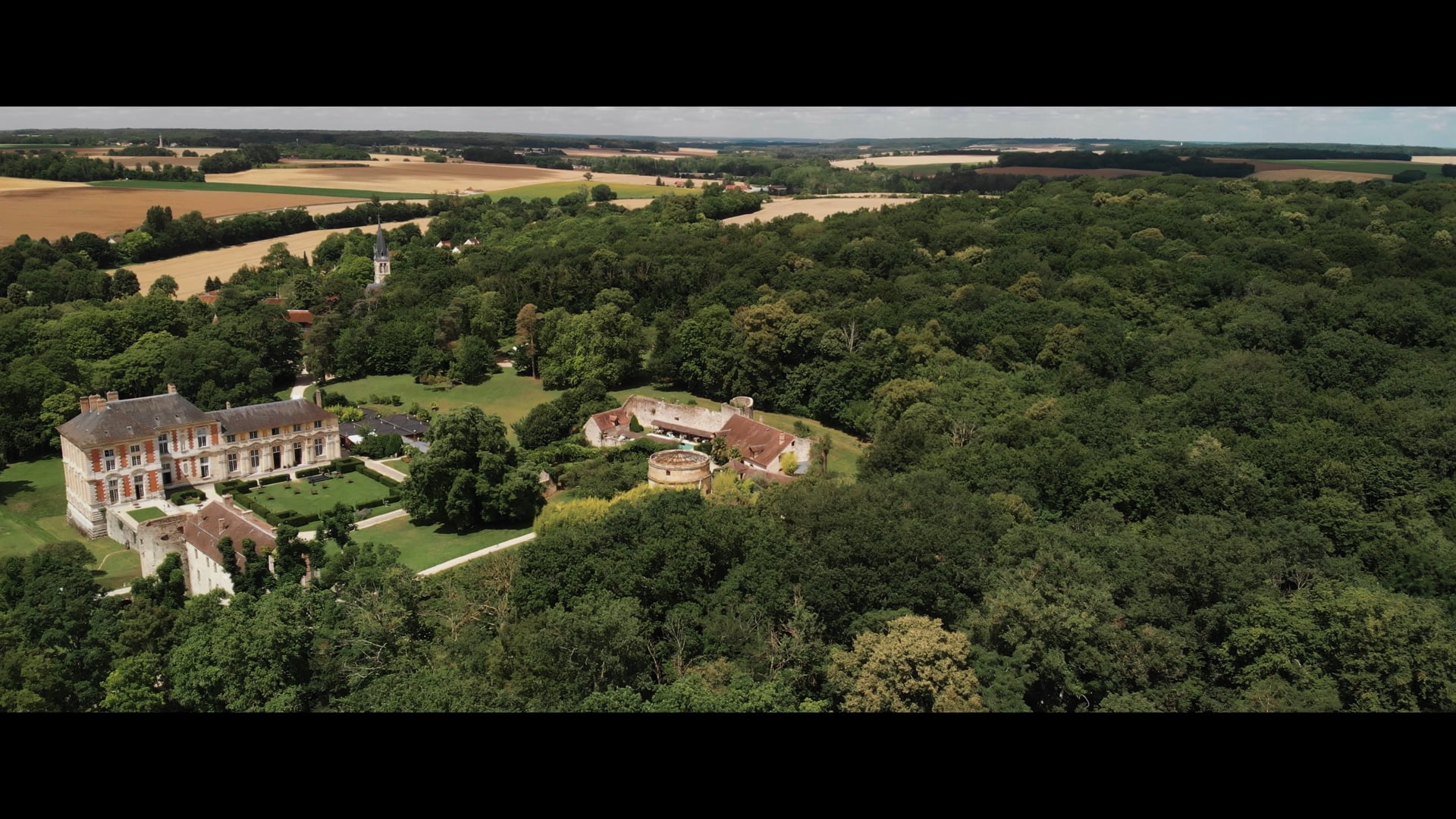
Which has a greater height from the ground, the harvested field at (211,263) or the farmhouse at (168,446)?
the harvested field at (211,263)

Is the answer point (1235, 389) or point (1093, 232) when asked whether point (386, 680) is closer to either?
point (1235, 389)

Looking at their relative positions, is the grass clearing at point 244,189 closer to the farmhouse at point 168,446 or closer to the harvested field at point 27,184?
the harvested field at point 27,184

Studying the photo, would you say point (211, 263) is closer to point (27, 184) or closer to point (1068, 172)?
point (27, 184)

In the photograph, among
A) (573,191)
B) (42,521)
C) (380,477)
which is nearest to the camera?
(42,521)

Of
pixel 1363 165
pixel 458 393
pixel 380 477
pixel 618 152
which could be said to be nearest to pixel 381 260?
pixel 458 393

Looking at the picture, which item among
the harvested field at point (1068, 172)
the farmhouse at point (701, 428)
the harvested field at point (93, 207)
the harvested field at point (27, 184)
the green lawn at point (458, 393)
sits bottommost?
the green lawn at point (458, 393)

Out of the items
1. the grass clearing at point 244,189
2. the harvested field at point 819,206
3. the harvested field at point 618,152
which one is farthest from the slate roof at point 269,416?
the harvested field at point 618,152

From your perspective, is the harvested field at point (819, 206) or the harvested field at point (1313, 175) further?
the harvested field at point (1313, 175)
